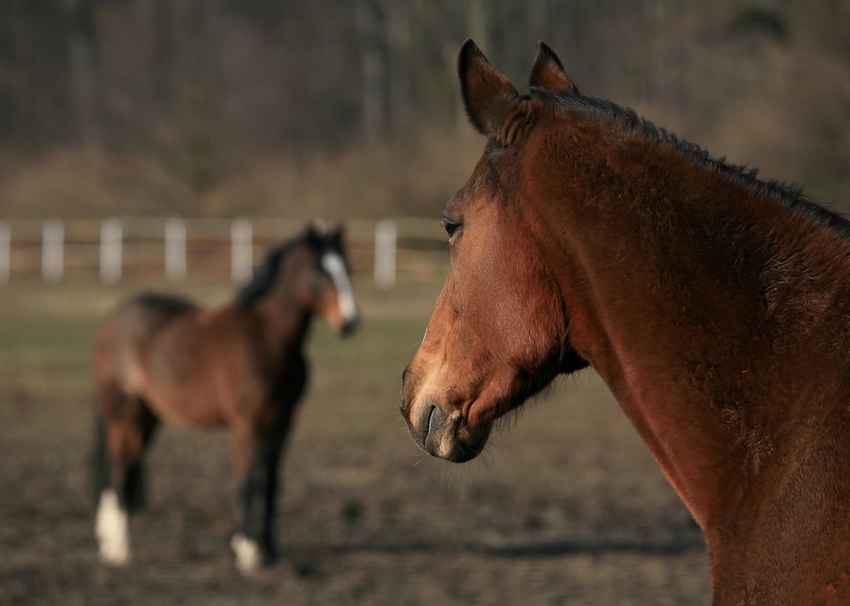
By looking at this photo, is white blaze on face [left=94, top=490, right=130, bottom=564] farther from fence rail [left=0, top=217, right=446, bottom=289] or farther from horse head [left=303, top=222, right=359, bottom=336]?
fence rail [left=0, top=217, right=446, bottom=289]

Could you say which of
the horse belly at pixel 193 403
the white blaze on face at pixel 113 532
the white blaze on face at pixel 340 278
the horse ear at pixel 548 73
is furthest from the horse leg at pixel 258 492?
Answer: the horse ear at pixel 548 73

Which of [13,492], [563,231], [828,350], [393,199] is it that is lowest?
[13,492]

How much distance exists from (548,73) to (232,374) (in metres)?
5.22

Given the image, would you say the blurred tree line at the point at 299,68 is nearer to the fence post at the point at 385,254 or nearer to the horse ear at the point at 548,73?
the fence post at the point at 385,254

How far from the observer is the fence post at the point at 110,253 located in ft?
83.9

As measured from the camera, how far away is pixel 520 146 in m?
2.32

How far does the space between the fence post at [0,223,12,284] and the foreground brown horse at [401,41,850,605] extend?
24974 millimetres

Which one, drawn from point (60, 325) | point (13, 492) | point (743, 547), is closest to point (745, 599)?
point (743, 547)

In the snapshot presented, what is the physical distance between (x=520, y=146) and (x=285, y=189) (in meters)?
29.5

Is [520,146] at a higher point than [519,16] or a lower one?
lower

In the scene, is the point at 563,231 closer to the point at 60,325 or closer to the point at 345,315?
the point at 345,315

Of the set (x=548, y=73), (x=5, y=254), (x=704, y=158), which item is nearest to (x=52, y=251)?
(x=5, y=254)

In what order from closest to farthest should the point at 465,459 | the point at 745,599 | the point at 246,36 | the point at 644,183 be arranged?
the point at 745,599 → the point at 644,183 → the point at 465,459 → the point at 246,36

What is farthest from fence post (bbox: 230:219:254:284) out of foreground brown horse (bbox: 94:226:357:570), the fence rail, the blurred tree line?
foreground brown horse (bbox: 94:226:357:570)
